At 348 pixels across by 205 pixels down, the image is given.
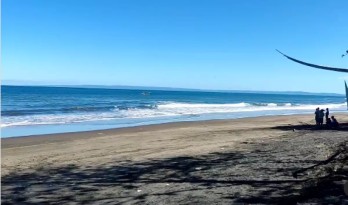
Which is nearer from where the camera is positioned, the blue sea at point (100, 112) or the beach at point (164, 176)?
the beach at point (164, 176)

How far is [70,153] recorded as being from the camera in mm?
15078

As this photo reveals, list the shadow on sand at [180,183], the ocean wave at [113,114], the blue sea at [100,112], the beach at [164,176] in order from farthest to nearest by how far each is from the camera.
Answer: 1. the ocean wave at [113,114]
2. the blue sea at [100,112]
3. the beach at [164,176]
4. the shadow on sand at [180,183]

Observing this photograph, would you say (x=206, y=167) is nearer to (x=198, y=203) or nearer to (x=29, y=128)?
(x=198, y=203)

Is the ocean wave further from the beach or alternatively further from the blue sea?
the beach

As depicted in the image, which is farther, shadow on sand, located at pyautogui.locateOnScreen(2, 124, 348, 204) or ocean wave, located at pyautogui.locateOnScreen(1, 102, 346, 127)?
ocean wave, located at pyautogui.locateOnScreen(1, 102, 346, 127)

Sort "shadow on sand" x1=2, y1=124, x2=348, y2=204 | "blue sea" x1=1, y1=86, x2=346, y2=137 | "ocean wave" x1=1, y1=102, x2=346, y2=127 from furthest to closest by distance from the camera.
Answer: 1. "ocean wave" x1=1, y1=102, x2=346, y2=127
2. "blue sea" x1=1, y1=86, x2=346, y2=137
3. "shadow on sand" x1=2, y1=124, x2=348, y2=204

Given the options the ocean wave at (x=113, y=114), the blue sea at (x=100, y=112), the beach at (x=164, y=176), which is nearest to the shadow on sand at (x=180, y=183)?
the beach at (x=164, y=176)

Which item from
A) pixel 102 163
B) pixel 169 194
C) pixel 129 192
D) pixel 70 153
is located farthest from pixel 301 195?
pixel 70 153

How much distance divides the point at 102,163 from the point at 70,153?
3.38 meters

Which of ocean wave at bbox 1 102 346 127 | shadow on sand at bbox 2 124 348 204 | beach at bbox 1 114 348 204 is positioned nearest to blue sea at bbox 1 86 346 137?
ocean wave at bbox 1 102 346 127

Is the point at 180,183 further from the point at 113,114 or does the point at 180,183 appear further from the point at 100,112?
the point at 100,112

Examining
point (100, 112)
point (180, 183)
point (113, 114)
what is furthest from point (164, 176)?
point (100, 112)

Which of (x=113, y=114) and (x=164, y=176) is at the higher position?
(x=164, y=176)

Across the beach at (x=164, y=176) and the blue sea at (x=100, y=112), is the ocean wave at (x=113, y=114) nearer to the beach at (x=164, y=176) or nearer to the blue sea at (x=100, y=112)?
the blue sea at (x=100, y=112)
